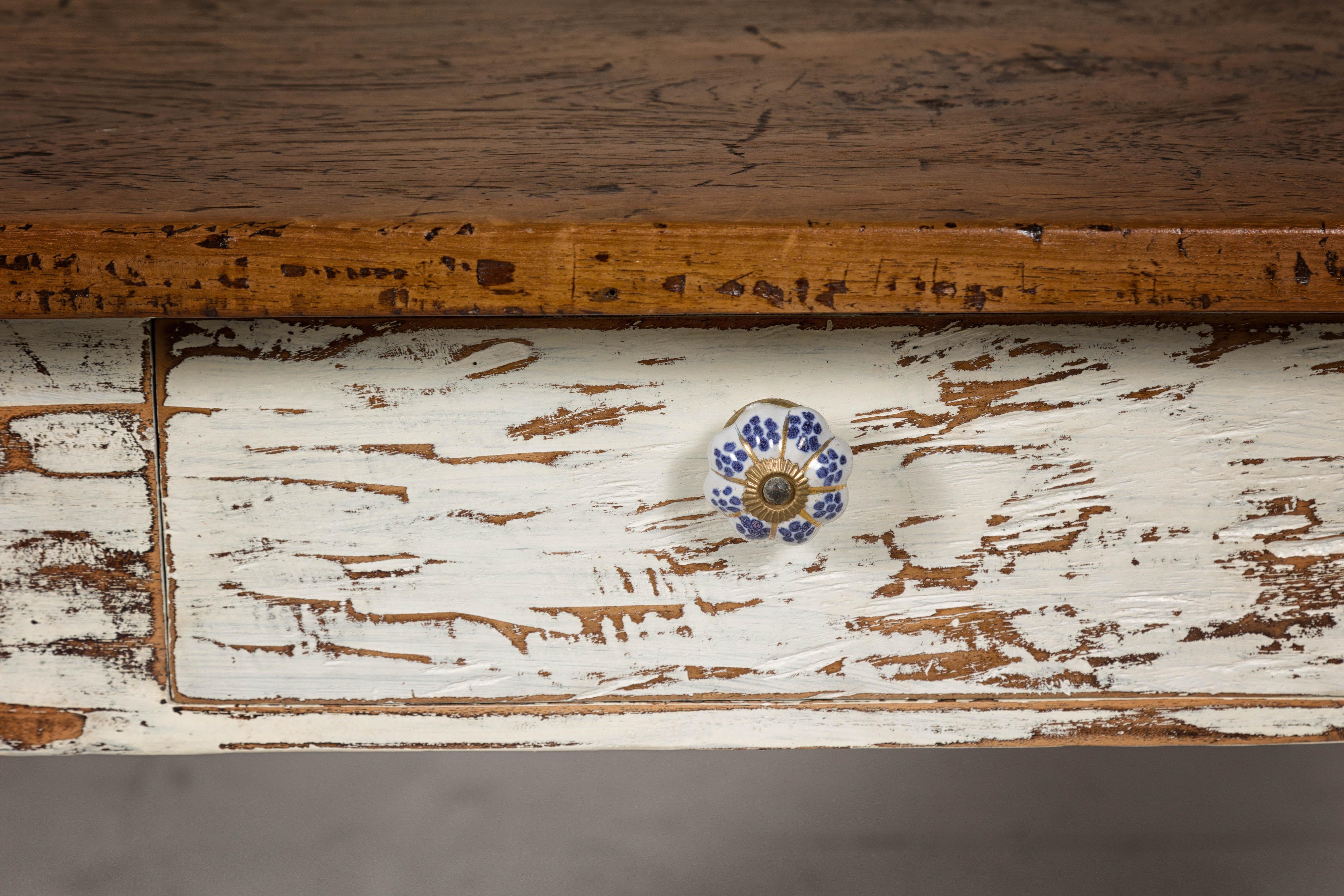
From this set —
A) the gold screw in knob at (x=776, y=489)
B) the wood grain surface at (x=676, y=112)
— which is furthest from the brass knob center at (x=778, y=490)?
the wood grain surface at (x=676, y=112)

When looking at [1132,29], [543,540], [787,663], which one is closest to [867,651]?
[787,663]

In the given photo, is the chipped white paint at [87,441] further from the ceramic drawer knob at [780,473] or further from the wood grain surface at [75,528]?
the ceramic drawer knob at [780,473]

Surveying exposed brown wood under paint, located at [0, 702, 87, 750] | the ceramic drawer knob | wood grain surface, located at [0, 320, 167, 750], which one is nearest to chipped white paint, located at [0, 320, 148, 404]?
wood grain surface, located at [0, 320, 167, 750]

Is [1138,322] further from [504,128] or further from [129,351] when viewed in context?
[129,351]

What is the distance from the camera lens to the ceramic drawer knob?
0.35 meters

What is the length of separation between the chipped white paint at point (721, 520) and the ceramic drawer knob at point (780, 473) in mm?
31

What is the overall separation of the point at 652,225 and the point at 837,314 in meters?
0.09

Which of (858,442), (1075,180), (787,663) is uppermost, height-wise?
(1075,180)

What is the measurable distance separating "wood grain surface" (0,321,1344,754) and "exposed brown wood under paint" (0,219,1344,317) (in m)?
0.06

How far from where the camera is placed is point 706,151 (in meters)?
0.30

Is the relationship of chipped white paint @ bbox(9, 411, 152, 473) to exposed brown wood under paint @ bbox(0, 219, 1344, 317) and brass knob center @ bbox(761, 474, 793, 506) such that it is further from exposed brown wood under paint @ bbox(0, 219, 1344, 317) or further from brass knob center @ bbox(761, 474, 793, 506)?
brass knob center @ bbox(761, 474, 793, 506)

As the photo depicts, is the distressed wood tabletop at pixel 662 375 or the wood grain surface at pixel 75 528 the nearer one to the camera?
the distressed wood tabletop at pixel 662 375

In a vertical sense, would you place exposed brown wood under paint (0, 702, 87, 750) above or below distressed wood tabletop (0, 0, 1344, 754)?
below

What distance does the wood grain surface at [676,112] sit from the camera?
248 mm
